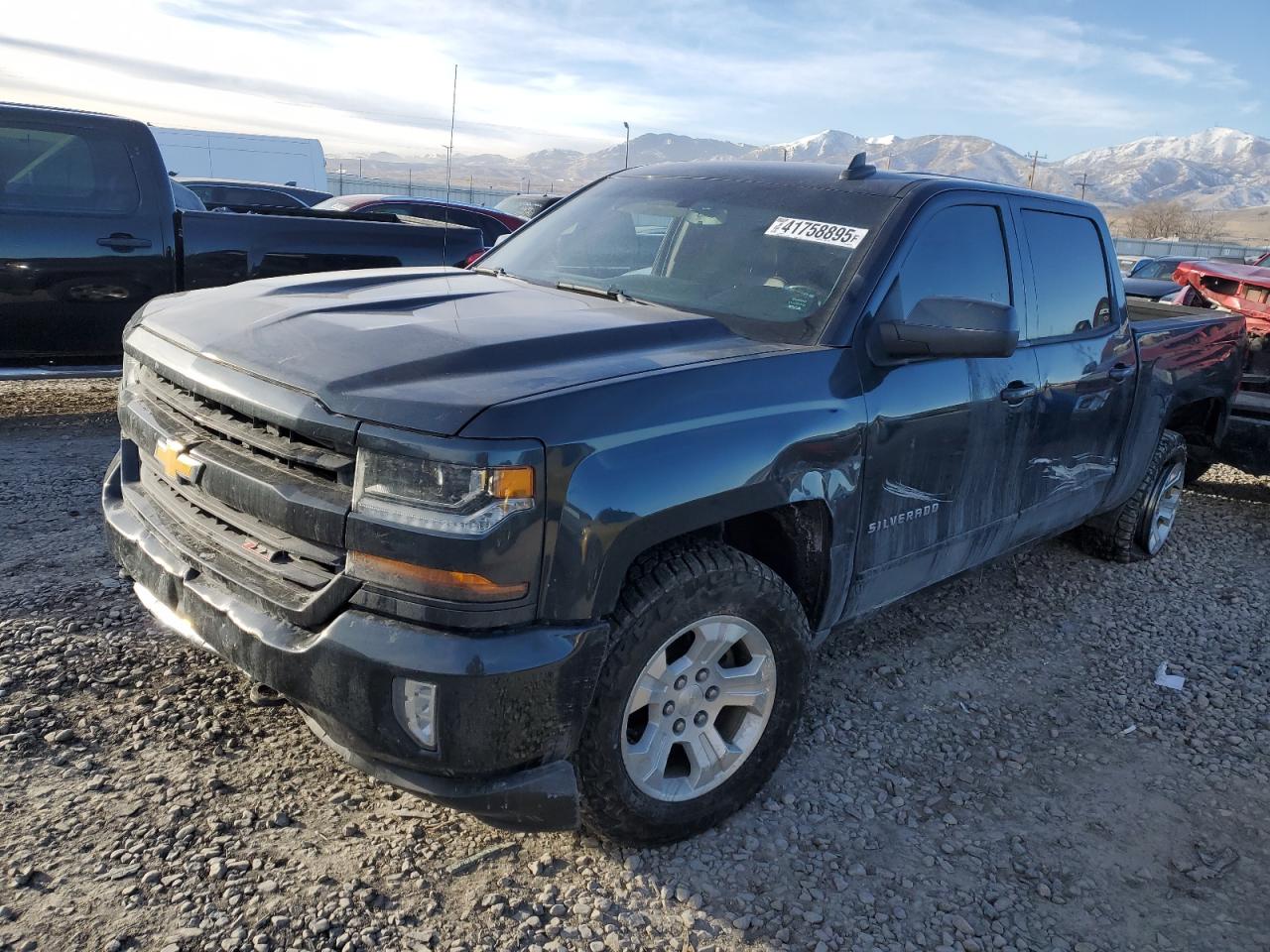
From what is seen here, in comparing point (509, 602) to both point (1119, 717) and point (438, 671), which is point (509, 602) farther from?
point (1119, 717)

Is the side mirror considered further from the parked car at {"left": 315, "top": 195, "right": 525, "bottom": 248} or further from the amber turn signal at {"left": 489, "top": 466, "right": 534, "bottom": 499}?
the parked car at {"left": 315, "top": 195, "right": 525, "bottom": 248}

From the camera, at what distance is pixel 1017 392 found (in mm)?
3541

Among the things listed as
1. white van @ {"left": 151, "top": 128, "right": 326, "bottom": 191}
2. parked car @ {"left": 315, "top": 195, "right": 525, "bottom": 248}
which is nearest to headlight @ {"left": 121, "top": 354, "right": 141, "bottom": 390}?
parked car @ {"left": 315, "top": 195, "right": 525, "bottom": 248}

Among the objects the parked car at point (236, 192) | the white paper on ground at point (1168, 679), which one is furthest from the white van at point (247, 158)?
the white paper on ground at point (1168, 679)

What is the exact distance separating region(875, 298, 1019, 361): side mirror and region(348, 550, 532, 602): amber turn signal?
1448 millimetres

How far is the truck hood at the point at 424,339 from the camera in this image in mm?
2248

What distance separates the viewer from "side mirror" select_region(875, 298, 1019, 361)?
9.55 feet

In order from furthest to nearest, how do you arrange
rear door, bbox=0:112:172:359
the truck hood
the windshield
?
rear door, bbox=0:112:172:359, the windshield, the truck hood

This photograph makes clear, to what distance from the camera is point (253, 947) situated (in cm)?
227

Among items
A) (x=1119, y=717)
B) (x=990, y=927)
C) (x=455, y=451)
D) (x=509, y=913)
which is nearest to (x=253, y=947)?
(x=509, y=913)

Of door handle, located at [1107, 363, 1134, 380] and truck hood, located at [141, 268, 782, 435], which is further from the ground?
truck hood, located at [141, 268, 782, 435]

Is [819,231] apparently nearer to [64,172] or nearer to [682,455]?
[682,455]

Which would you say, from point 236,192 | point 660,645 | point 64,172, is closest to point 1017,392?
point 660,645

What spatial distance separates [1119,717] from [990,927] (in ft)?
5.05
